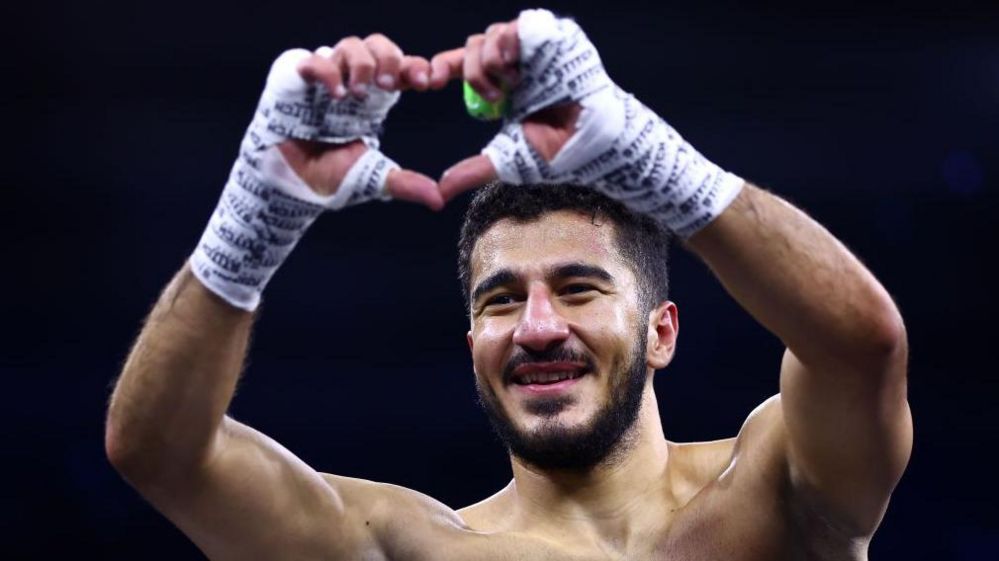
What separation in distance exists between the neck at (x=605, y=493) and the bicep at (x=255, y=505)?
40 cm

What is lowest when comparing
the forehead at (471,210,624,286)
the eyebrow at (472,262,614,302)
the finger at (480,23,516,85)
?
the eyebrow at (472,262,614,302)

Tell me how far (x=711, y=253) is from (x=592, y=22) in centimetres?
246

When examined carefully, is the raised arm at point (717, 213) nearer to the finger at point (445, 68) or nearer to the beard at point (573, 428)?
the finger at point (445, 68)

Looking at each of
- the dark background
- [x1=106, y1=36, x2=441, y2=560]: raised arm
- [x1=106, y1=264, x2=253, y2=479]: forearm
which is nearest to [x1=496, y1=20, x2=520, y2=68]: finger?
[x1=106, y1=36, x2=441, y2=560]: raised arm

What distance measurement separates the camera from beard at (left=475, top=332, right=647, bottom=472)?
90.2 inches

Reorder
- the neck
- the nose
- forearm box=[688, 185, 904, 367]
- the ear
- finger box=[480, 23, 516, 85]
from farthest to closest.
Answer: the ear, the neck, the nose, forearm box=[688, 185, 904, 367], finger box=[480, 23, 516, 85]

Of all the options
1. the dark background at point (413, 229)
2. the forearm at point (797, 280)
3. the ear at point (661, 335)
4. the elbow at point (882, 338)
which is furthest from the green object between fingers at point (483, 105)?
the dark background at point (413, 229)

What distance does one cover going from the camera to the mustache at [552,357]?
7.47ft

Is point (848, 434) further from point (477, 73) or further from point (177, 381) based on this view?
point (177, 381)

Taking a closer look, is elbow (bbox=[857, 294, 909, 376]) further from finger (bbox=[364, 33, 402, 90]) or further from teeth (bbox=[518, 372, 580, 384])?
finger (bbox=[364, 33, 402, 90])

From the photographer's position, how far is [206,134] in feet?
13.4

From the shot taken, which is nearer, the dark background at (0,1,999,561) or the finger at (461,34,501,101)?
the finger at (461,34,501,101)

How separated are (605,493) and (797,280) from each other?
788 millimetres

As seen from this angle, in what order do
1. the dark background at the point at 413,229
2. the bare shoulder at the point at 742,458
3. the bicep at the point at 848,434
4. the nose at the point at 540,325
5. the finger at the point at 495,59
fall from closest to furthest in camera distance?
1. the finger at the point at 495,59
2. the bicep at the point at 848,434
3. the bare shoulder at the point at 742,458
4. the nose at the point at 540,325
5. the dark background at the point at 413,229
